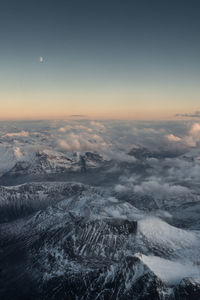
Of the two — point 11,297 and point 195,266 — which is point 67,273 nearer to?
point 11,297

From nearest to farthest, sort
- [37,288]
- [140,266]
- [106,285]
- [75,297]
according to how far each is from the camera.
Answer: [140,266] → [106,285] → [75,297] → [37,288]

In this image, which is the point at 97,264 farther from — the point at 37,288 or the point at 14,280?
the point at 14,280

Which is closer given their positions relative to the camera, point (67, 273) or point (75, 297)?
point (75, 297)

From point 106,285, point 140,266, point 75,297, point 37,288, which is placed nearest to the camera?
point 140,266

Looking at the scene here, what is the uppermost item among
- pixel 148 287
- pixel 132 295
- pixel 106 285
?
pixel 148 287

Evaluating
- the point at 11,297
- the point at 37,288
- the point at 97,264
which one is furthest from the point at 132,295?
the point at 11,297

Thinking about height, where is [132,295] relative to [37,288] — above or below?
above

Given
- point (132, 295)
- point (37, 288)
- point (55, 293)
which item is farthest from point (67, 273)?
point (132, 295)
